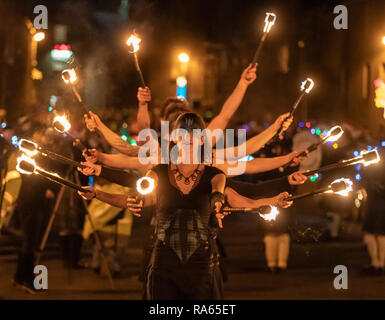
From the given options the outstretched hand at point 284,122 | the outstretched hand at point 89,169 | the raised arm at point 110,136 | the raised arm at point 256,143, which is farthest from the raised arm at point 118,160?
the outstretched hand at point 284,122

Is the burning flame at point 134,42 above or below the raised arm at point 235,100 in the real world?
above

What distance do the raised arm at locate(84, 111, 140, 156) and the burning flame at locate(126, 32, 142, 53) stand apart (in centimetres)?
75

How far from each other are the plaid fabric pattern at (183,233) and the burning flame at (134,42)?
2190 millimetres

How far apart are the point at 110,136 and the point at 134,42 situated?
2.98 ft

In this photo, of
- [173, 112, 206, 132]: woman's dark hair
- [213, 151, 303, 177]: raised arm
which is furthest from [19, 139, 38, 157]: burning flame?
[213, 151, 303, 177]: raised arm

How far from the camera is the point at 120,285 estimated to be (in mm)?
10664

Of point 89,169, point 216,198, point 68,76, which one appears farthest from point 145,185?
point 68,76

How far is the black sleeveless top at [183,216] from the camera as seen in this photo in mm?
5598

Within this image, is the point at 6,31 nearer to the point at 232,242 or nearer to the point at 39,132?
the point at 232,242

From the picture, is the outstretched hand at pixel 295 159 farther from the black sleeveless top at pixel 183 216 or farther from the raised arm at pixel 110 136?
the black sleeveless top at pixel 183 216

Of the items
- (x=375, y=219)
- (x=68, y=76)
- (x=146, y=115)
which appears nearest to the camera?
(x=68, y=76)

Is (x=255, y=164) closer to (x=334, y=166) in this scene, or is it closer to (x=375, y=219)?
(x=334, y=166)

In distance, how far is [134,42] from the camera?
7402 mm
